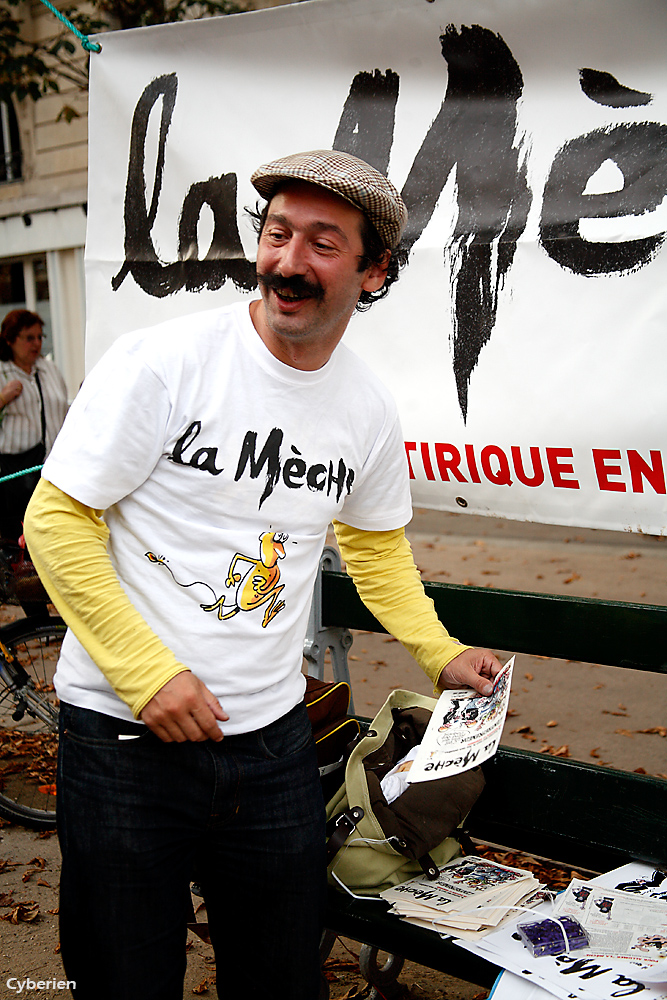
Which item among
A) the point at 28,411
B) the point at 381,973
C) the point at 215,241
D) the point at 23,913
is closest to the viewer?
the point at 381,973

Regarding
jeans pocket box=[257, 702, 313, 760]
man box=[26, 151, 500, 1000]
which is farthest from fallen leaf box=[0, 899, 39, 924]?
jeans pocket box=[257, 702, 313, 760]

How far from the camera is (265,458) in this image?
1947 millimetres

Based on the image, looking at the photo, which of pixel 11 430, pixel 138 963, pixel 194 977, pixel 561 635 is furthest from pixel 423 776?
pixel 11 430

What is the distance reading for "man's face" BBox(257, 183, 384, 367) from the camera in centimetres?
193

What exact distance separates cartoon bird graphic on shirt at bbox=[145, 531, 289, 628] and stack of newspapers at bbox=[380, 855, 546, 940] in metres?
0.88

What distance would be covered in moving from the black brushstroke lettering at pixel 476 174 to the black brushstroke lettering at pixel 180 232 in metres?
0.81

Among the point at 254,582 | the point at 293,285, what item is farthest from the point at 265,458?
the point at 293,285

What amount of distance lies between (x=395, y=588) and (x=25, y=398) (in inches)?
191

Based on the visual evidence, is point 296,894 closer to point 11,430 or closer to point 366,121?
point 366,121

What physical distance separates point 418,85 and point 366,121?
21cm

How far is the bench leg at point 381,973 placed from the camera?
8.93 ft

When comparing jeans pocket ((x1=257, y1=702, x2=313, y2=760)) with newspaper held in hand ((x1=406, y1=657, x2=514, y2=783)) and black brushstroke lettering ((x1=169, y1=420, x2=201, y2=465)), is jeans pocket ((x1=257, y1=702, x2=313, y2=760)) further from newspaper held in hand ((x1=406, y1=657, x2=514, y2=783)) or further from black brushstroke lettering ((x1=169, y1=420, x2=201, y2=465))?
black brushstroke lettering ((x1=169, y1=420, x2=201, y2=465))

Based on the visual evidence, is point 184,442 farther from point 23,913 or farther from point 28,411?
point 28,411

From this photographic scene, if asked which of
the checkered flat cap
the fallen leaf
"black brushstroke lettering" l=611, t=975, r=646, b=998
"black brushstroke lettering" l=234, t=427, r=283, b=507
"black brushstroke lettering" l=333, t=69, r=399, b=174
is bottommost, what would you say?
the fallen leaf
